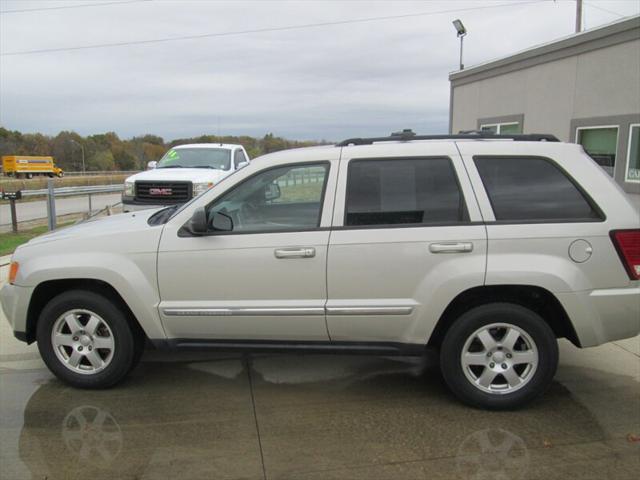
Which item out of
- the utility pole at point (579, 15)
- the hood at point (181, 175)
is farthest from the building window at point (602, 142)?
the utility pole at point (579, 15)

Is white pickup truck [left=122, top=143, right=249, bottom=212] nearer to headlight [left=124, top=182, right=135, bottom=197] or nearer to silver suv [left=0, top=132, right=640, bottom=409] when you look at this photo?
headlight [left=124, top=182, right=135, bottom=197]

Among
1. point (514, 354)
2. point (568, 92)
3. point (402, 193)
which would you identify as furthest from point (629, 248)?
point (568, 92)

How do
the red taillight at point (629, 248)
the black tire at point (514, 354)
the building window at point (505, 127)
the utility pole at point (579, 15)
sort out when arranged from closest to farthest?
the red taillight at point (629, 248), the black tire at point (514, 354), the building window at point (505, 127), the utility pole at point (579, 15)

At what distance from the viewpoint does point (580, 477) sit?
9.56 ft

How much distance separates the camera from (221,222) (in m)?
3.80

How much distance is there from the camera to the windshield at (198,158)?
1153 centimetres

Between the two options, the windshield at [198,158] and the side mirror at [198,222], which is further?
the windshield at [198,158]

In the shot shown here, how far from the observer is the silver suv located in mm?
3504

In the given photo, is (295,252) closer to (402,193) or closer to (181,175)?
(402,193)

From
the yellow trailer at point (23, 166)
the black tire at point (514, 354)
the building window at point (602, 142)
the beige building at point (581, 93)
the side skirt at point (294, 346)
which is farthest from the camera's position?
the yellow trailer at point (23, 166)

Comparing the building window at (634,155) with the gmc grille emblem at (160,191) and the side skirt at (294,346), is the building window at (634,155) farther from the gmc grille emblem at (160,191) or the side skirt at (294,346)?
the gmc grille emblem at (160,191)

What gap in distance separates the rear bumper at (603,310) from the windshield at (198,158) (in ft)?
29.3

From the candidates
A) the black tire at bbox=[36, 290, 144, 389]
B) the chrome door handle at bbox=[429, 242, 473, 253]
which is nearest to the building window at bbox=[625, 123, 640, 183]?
the chrome door handle at bbox=[429, 242, 473, 253]

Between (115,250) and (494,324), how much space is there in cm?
269
